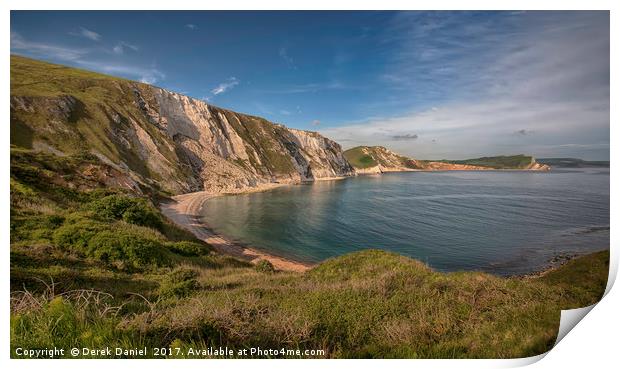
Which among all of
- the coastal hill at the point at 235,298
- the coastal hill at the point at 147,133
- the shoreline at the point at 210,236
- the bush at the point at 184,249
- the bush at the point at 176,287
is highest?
the coastal hill at the point at 147,133

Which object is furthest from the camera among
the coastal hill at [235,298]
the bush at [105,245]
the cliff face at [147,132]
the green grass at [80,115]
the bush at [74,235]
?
the cliff face at [147,132]

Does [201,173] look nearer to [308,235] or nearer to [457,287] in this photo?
[308,235]

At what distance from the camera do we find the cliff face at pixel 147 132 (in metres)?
42.9

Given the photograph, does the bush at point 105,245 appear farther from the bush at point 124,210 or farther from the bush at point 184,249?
the bush at point 124,210

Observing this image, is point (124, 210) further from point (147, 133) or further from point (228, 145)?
point (228, 145)

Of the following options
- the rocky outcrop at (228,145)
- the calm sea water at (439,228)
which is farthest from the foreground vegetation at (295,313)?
the rocky outcrop at (228,145)

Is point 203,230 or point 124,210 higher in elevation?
point 124,210

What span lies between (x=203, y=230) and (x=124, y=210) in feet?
56.2

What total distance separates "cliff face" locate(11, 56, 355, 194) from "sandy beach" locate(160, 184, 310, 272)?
626 centimetres

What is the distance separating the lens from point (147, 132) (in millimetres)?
63531

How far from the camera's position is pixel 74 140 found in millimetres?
43719

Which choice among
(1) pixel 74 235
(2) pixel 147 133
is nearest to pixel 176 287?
(1) pixel 74 235

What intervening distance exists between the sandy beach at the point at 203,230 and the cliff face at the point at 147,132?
6.26 meters
